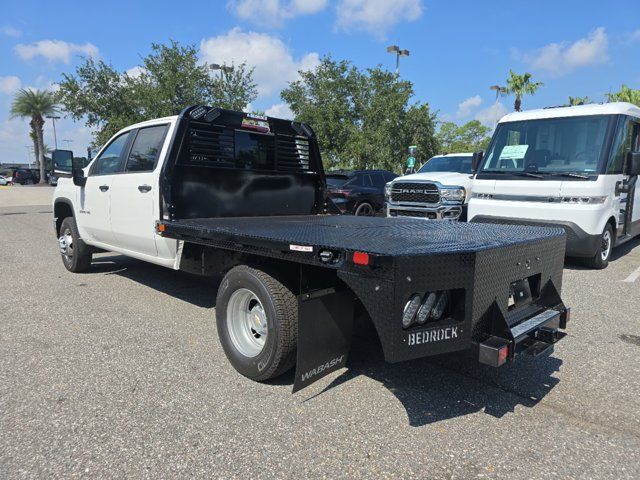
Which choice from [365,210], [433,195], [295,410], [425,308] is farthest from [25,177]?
[425,308]

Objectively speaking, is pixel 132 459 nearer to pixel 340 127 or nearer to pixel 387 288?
pixel 387 288

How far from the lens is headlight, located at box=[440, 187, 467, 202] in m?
9.43

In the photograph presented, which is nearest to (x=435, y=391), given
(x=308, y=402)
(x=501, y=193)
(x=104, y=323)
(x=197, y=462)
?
(x=308, y=402)

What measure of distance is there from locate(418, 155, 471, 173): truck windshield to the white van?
2.61 m

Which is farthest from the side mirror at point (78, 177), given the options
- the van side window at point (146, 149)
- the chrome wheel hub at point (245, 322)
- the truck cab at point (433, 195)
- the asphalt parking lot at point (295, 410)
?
the truck cab at point (433, 195)

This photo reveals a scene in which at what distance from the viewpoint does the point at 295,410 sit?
3049 millimetres

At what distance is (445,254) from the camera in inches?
99.2

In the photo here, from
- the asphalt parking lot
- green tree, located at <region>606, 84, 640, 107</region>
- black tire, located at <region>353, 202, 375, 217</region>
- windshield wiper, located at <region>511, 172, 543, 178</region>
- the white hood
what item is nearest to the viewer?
the asphalt parking lot

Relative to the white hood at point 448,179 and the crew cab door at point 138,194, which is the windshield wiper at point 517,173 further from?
the crew cab door at point 138,194

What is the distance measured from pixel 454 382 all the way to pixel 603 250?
558cm

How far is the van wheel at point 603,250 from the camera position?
7410 millimetres

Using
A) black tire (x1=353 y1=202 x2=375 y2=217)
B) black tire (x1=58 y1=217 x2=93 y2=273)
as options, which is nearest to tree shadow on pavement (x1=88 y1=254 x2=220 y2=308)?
black tire (x1=58 y1=217 x2=93 y2=273)

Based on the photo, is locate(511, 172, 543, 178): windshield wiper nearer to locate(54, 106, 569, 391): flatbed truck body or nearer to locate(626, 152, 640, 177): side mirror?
locate(626, 152, 640, 177): side mirror

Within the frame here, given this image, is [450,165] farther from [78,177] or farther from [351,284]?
[351,284]
